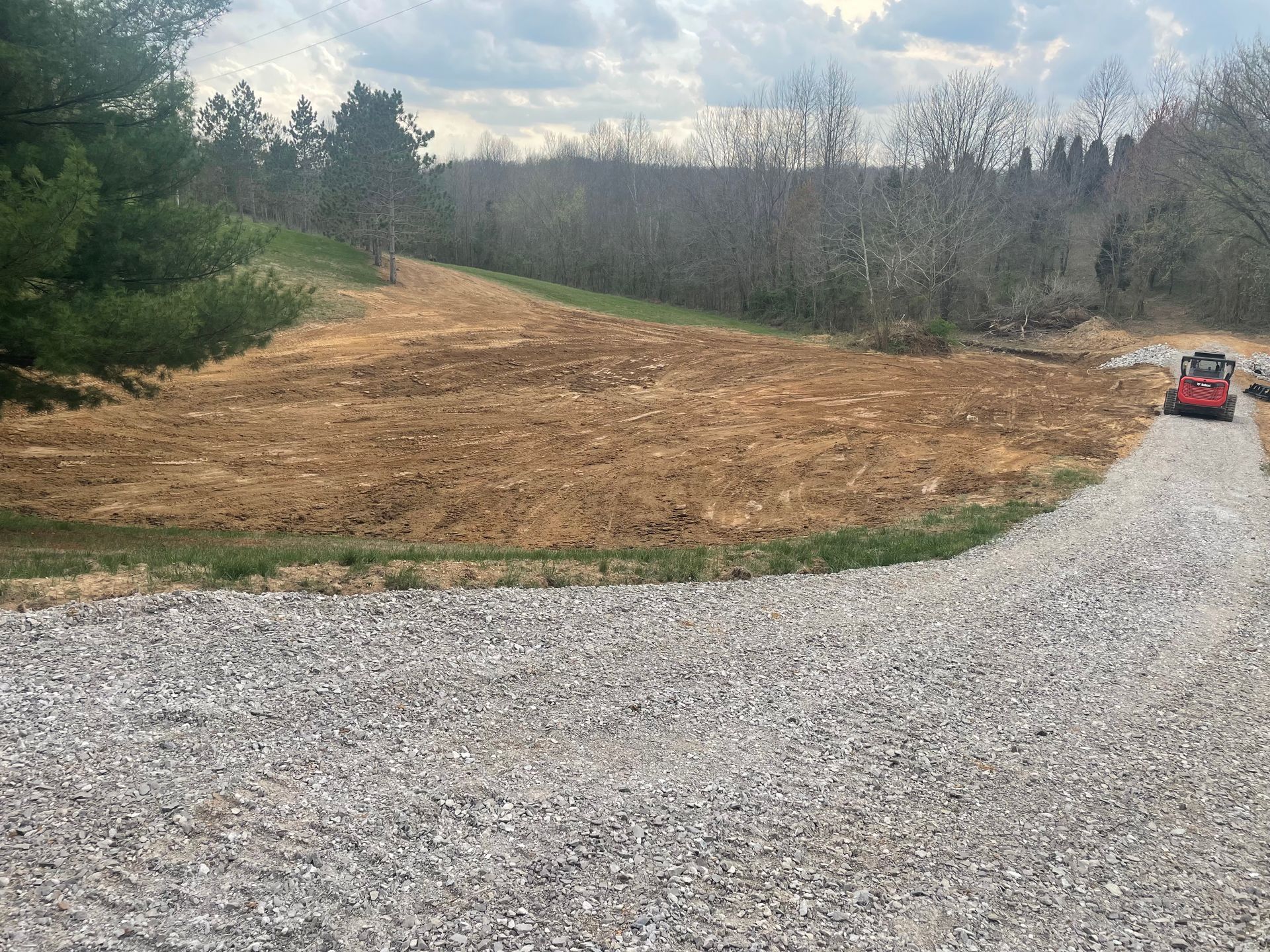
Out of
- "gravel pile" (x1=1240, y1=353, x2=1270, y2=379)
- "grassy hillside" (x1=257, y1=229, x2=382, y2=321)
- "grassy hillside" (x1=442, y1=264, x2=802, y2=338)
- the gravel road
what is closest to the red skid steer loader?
"gravel pile" (x1=1240, y1=353, x2=1270, y2=379)

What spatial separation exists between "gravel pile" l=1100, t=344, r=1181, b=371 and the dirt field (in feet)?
8.84

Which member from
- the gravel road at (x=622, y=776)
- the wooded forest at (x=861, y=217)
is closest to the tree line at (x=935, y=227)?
the wooded forest at (x=861, y=217)

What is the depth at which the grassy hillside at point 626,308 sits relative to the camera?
45844 mm

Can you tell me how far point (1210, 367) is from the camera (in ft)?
75.4

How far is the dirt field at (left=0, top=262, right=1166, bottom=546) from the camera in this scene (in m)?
13.9

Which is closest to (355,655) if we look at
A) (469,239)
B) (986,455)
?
(986,455)

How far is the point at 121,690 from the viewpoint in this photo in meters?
5.45

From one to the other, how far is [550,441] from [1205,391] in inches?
706

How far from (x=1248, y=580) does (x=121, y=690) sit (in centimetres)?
1193

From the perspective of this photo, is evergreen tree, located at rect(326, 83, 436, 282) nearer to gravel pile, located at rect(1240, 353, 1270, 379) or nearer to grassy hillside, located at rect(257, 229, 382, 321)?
grassy hillside, located at rect(257, 229, 382, 321)

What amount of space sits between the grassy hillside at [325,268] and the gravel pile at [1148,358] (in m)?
32.3

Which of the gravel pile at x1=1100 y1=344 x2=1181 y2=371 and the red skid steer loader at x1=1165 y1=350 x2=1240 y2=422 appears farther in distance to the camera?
the gravel pile at x1=1100 y1=344 x2=1181 y2=371

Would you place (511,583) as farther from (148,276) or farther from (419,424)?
(419,424)

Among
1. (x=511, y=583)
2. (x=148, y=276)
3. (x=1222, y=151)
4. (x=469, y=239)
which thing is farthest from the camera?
(x=469, y=239)
